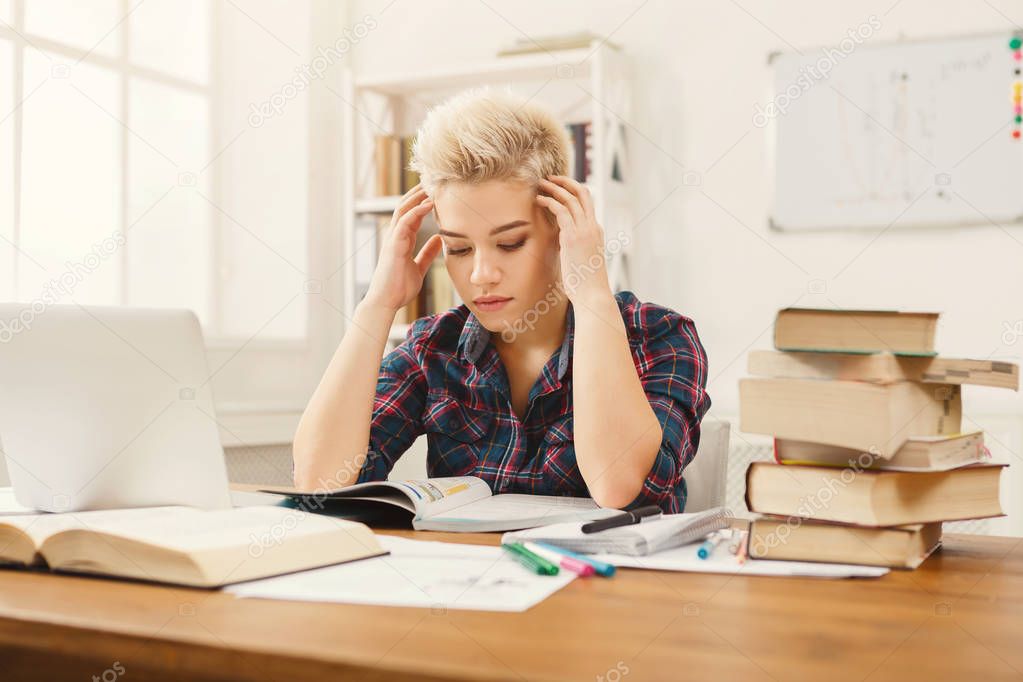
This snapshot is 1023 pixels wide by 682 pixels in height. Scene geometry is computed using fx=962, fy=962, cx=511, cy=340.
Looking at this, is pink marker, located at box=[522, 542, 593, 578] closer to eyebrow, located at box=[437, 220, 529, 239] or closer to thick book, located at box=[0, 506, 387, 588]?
thick book, located at box=[0, 506, 387, 588]

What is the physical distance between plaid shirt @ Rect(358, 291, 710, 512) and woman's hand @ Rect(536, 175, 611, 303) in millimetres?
131

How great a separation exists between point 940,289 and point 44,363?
7.36ft

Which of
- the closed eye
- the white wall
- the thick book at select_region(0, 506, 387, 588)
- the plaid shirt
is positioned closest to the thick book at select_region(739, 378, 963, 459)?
the thick book at select_region(0, 506, 387, 588)

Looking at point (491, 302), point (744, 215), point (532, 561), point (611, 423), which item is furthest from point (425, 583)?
point (744, 215)

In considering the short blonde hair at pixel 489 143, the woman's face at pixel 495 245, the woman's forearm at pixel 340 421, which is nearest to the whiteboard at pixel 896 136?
the short blonde hair at pixel 489 143

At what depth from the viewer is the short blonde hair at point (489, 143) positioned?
136 centimetres

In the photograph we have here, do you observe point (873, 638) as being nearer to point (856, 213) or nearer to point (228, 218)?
point (856, 213)

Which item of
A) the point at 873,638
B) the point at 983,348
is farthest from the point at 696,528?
the point at 983,348

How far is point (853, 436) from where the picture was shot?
0.78m

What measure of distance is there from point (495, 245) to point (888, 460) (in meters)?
0.66

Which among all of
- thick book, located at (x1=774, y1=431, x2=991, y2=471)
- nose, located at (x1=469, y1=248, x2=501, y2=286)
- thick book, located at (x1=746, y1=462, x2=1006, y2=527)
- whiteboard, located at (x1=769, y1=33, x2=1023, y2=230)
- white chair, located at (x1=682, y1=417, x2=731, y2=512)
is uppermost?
whiteboard, located at (x1=769, y1=33, x2=1023, y2=230)

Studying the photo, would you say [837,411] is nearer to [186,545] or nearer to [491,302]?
[186,545]

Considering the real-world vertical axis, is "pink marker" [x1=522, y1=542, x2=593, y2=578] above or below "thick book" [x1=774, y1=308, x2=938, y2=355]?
below

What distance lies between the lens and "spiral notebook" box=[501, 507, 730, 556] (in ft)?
2.89
